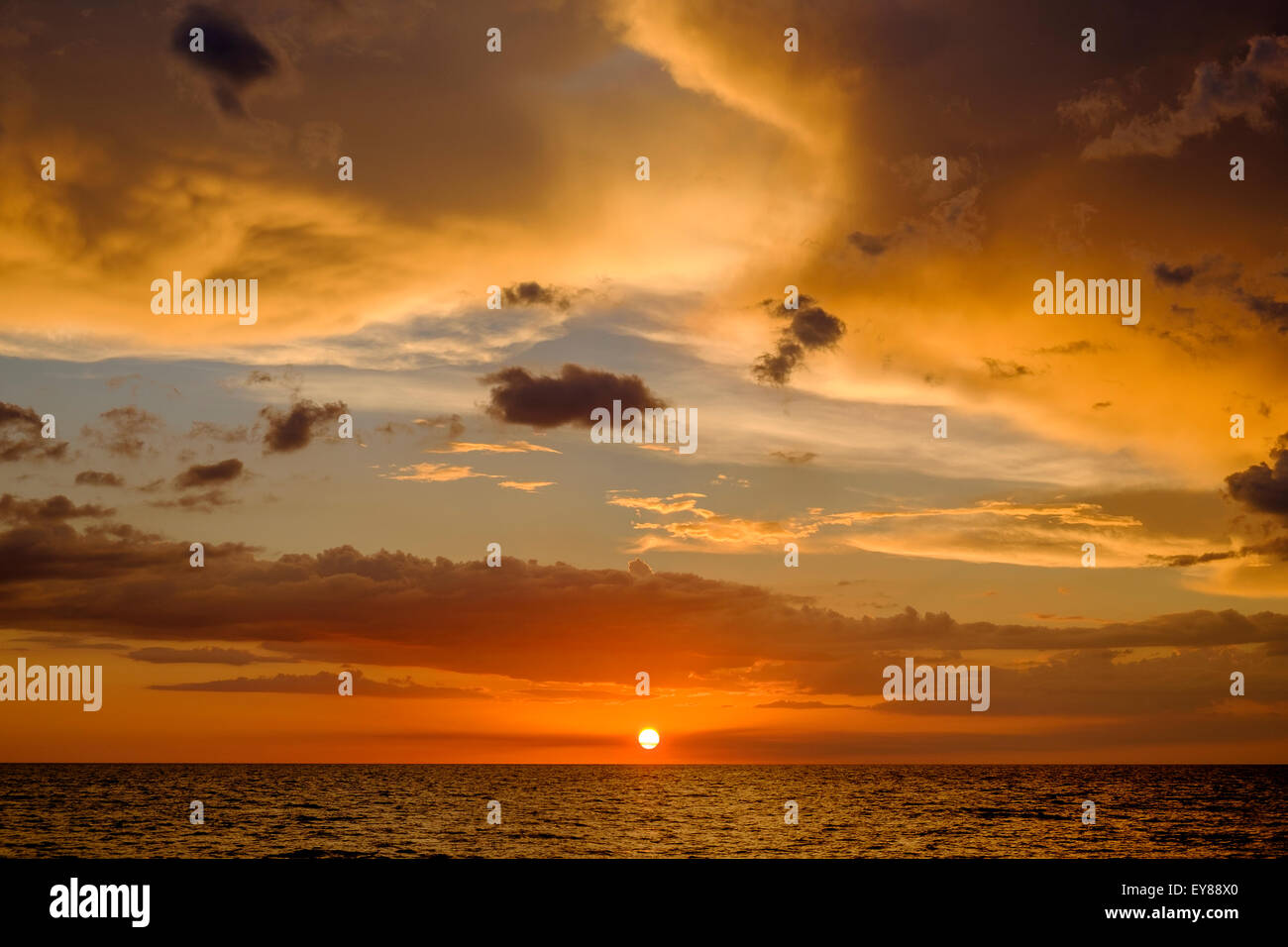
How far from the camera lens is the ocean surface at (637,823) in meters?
63.1

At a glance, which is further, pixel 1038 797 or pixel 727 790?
pixel 727 790

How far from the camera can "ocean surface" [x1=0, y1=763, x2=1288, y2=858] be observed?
207 feet

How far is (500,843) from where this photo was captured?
216ft

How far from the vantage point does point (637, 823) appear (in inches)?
3376
